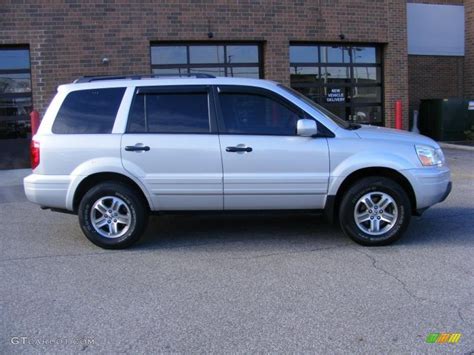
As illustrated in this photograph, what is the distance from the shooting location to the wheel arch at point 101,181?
6.09 meters

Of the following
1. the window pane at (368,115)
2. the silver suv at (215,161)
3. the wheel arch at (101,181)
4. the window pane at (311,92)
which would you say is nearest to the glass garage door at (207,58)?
the window pane at (311,92)

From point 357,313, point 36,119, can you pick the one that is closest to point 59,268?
point 357,313

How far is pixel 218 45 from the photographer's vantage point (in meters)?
13.9

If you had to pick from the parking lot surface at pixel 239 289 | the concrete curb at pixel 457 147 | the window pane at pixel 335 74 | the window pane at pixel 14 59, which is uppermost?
the window pane at pixel 14 59

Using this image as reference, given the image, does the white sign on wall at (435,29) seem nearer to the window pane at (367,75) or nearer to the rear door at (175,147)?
the window pane at (367,75)

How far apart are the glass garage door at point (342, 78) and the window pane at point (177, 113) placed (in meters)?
8.73

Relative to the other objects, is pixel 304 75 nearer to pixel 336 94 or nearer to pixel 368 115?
pixel 336 94

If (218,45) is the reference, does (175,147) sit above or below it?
below

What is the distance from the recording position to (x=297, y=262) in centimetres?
552

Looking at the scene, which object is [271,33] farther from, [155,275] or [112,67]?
[155,275]

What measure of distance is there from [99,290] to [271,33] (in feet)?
34.5

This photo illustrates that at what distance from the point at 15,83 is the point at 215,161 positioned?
9.18 metres

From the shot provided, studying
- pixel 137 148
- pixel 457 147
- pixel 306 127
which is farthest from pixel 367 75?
pixel 137 148

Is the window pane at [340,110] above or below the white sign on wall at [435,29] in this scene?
below
